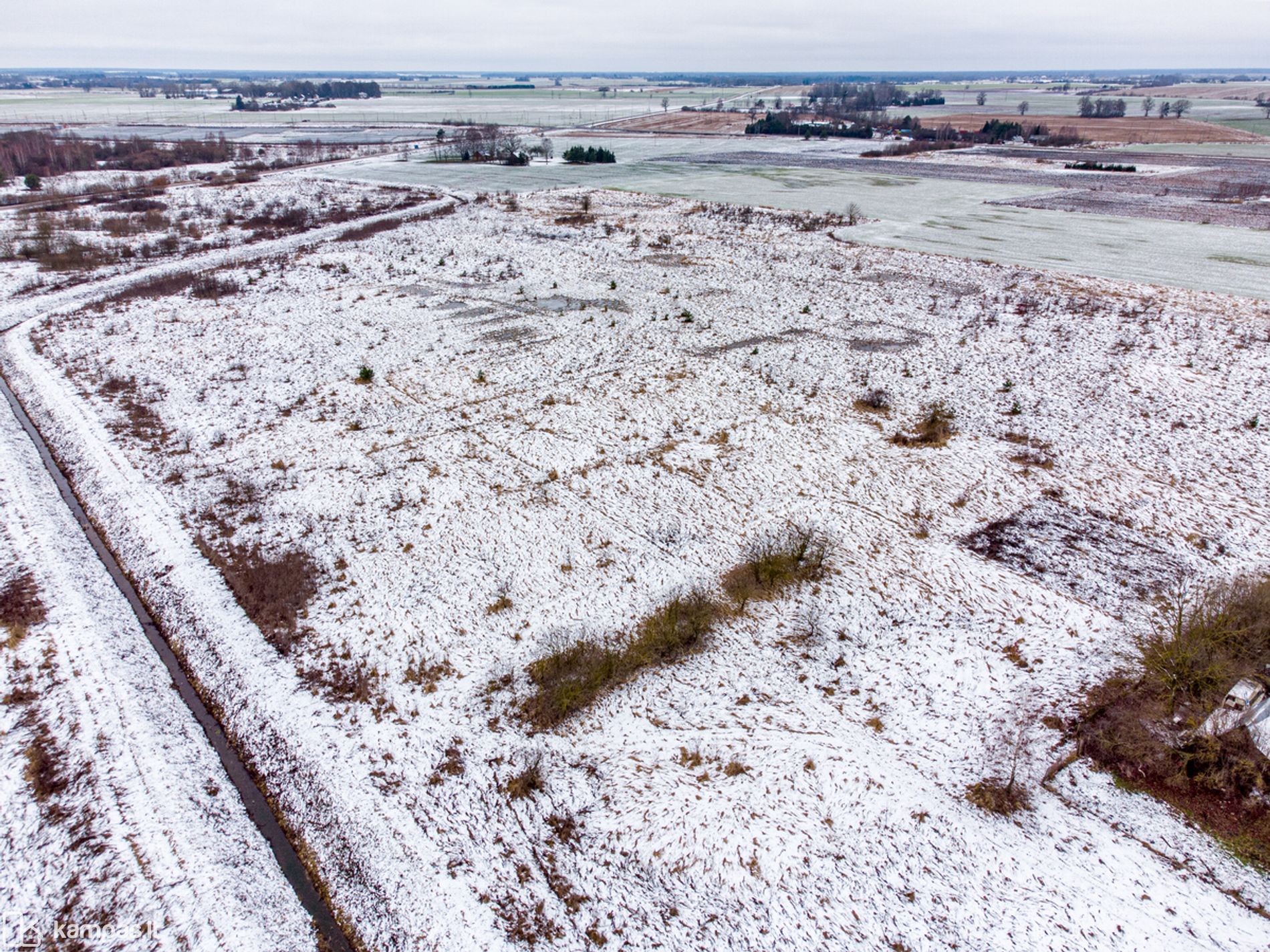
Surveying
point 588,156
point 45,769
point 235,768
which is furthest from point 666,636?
point 588,156

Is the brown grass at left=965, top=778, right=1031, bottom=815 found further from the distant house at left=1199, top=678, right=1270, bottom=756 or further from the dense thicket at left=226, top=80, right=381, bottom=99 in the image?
the dense thicket at left=226, top=80, right=381, bottom=99

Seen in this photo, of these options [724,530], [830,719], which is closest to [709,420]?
[724,530]

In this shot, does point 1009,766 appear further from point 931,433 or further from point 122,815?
point 122,815

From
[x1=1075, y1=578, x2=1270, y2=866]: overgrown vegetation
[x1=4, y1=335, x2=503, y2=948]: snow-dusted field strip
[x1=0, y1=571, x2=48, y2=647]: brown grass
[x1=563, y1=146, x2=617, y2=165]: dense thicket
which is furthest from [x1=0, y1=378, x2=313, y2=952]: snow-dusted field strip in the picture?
[x1=563, y1=146, x2=617, y2=165]: dense thicket

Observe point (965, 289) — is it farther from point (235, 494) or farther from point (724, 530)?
point (235, 494)

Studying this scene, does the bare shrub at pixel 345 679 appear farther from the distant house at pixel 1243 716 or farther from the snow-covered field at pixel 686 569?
the distant house at pixel 1243 716

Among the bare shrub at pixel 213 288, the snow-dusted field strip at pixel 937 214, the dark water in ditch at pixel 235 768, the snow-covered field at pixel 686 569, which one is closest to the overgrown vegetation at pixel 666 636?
the snow-covered field at pixel 686 569
